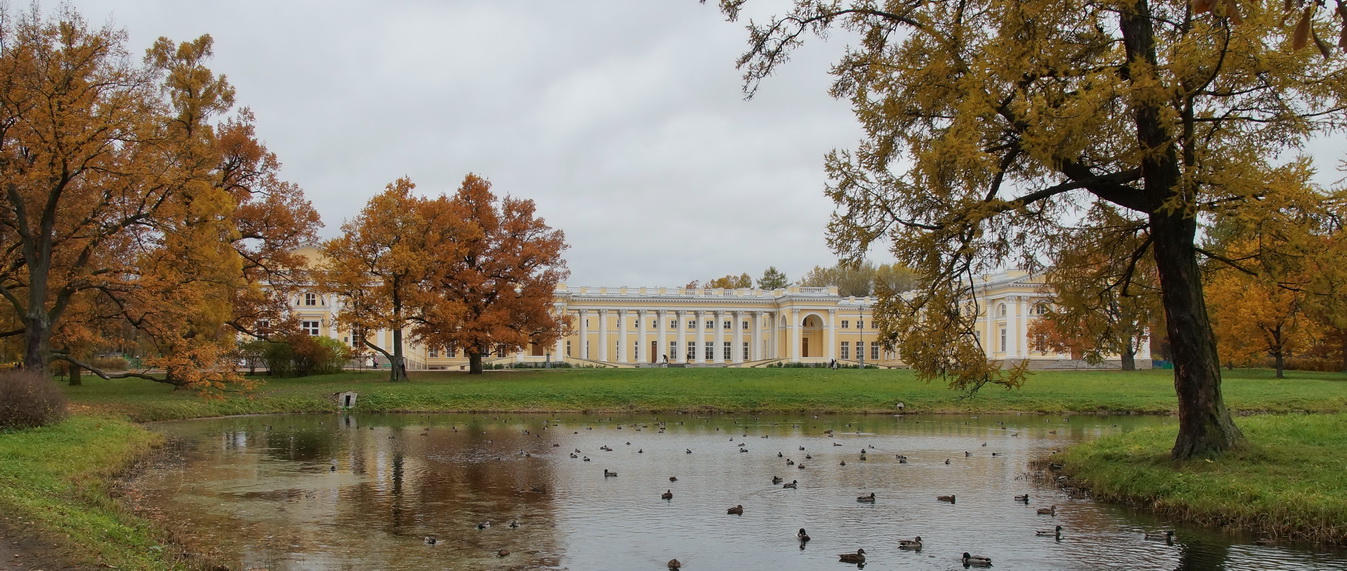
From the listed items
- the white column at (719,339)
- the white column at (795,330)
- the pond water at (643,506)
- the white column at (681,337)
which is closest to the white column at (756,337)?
the white column at (719,339)

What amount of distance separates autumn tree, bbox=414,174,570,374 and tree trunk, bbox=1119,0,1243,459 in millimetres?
32871

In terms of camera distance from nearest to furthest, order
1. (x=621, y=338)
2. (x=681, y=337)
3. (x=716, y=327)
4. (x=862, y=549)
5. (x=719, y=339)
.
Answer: (x=862, y=549) < (x=621, y=338) < (x=681, y=337) < (x=719, y=339) < (x=716, y=327)

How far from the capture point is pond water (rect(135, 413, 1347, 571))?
32.5 ft

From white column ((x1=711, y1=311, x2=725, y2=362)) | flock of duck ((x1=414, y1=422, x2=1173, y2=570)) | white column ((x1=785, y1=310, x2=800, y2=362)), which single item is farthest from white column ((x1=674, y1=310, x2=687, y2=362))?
flock of duck ((x1=414, y1=422, x2=1173, y2=570))

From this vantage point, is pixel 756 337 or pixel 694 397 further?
pixel 756 337

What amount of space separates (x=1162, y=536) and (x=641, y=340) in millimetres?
85471

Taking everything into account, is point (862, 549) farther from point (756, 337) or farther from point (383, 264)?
point (756, 337)

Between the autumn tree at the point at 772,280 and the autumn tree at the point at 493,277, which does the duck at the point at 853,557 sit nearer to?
the autumn tree at the point at 493,277

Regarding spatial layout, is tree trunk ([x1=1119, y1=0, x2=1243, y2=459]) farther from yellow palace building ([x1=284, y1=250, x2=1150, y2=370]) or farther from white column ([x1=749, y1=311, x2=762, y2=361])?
white column ([x1=749, y1=311, x2=762, y2=361])

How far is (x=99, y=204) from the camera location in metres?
24.2

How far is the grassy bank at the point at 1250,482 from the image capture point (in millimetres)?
10820

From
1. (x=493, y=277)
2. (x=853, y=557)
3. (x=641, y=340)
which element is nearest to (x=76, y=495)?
(x=853, y=557)

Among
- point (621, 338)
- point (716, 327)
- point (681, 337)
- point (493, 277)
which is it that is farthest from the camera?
point (716, 327)

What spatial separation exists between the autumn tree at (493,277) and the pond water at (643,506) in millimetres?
20600
